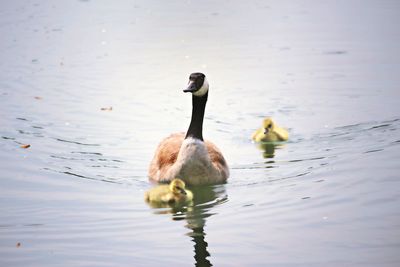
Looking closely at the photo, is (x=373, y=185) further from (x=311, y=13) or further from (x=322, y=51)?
(x=311, y=13)

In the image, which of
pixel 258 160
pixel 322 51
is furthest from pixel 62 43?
pixel 258 160

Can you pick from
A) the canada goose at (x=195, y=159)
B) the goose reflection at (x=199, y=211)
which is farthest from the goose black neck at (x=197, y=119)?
the goose reflection at (x=199, y=211)

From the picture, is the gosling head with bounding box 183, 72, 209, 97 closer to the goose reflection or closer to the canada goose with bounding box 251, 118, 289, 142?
the goose reflection

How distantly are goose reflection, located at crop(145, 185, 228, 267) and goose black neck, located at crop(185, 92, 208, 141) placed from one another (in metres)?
0.72

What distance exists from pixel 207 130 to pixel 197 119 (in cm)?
281

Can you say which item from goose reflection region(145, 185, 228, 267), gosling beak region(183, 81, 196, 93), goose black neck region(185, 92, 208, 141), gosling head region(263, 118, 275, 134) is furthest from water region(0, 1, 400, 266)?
gosling beak region(183, 81, 196, 93)

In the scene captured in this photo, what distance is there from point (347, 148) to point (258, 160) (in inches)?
55.0

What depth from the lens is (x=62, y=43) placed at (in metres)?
20.6

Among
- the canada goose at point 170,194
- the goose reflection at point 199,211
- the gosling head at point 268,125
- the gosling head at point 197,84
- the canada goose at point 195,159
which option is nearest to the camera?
the goose reflection at point 199,211

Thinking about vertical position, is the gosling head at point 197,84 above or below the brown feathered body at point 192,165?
above

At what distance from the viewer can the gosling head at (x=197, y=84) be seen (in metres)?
11.0

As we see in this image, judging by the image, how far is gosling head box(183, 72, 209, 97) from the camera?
10953mm

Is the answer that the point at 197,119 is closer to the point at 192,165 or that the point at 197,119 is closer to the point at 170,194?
the point at 192,165

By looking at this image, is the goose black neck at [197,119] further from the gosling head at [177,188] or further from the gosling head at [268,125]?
the gosling head at [268,125]
